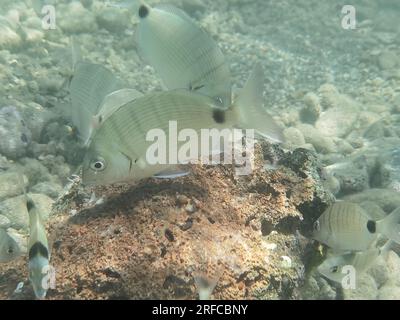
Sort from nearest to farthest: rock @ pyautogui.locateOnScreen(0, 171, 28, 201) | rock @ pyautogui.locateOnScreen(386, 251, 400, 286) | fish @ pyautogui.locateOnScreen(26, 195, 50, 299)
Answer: fish @ pyautogui.locateOnScreen(26, 195, 50, 299), rock @ pyautogui.locateOnScreen(386, 251, 400, 286), rock @ pyautogui.locateOnScreen(0, 171, 28, 201)

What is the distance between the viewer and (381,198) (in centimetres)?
468

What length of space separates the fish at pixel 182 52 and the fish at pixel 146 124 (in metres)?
0.28

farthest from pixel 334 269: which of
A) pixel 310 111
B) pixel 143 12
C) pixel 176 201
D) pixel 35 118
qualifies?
pixel 310 111

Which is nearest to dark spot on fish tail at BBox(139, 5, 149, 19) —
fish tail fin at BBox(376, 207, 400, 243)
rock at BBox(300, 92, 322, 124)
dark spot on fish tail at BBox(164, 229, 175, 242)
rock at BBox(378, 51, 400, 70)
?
dark spot on fish tail at BBox(164, 229, 175, 242)

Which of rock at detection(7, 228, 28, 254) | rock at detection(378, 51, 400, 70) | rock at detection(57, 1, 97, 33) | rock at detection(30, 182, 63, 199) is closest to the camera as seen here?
rock at detection(7, 228, 28, 254)

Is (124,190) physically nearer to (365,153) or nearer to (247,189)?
(247,189)

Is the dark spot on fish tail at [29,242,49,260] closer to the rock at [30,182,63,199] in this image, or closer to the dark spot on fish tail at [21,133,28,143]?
the rock at [30,182,63,199]

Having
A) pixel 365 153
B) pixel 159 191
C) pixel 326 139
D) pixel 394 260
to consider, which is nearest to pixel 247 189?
pixel 159 191

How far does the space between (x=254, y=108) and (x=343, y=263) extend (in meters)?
1.61

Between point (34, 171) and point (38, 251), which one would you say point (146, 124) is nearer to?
point (38, 251)

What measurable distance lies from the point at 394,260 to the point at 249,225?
210 cm

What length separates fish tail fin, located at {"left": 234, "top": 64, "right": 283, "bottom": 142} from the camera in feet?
6.75

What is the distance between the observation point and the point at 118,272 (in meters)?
2.11

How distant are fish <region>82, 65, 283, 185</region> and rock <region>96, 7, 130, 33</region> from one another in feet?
24.6
